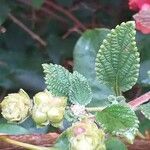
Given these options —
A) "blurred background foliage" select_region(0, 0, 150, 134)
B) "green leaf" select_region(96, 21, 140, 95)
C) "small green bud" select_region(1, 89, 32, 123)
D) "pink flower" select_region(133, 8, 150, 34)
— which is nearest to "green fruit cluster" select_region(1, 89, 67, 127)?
"small green bud" select_region(1, 89, 32, 123)

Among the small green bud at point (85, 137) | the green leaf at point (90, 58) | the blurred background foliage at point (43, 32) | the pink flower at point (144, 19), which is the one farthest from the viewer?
the blurred background foliage at point (43, 32)

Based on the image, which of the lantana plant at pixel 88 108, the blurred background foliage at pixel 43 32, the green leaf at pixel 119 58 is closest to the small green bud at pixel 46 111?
the lantana plant at pixel 88 108

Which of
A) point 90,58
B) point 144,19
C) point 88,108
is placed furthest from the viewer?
point 90,58

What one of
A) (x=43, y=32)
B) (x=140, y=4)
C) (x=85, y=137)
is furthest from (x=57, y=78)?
(x=43, y=32)

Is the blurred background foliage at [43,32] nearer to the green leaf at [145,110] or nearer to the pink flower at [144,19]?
the pink flower at [144,19]

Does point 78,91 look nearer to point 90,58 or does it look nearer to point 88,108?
point 88,108

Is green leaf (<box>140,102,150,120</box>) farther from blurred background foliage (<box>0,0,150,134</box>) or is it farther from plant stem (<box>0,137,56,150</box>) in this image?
blurred background foliage (<box>0,0,150,134</box>)

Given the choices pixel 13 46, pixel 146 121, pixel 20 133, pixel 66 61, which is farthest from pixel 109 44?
pixel 13 46
